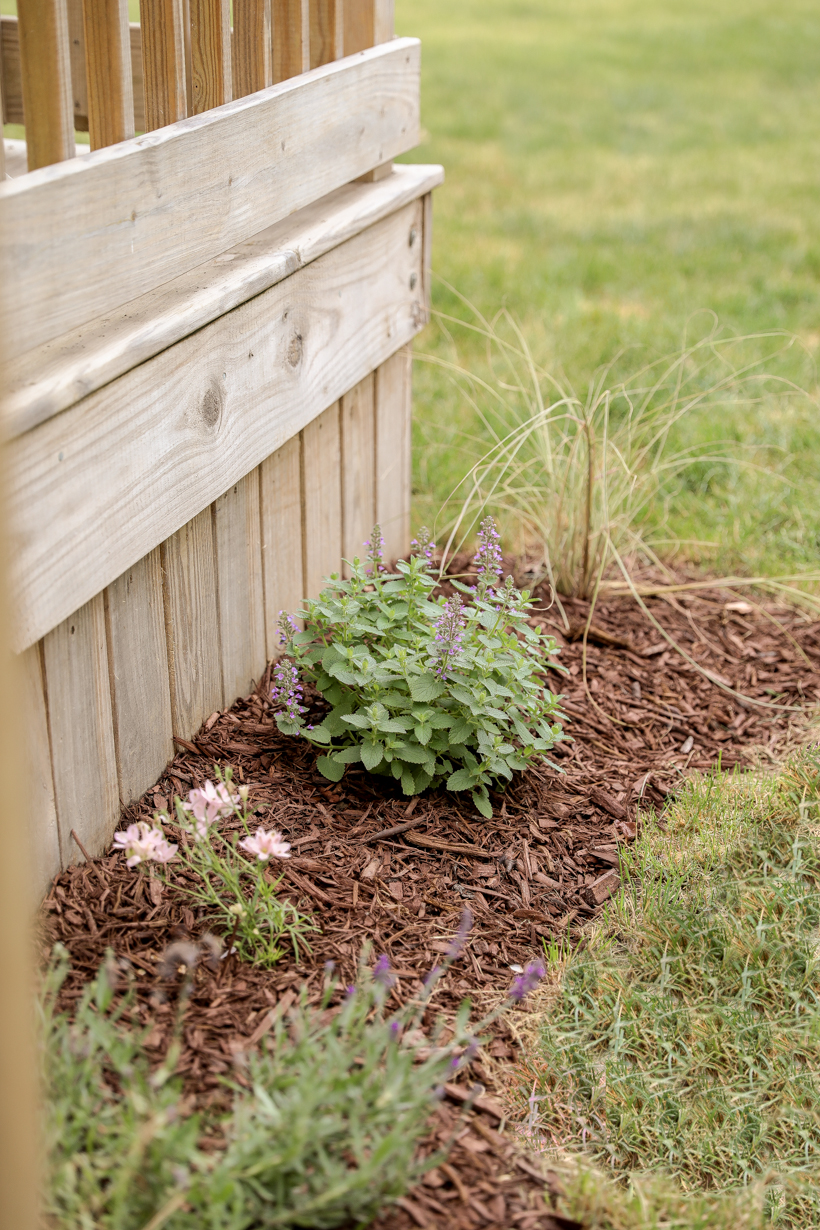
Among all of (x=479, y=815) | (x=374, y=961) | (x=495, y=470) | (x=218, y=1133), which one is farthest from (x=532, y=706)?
(x=495, y=470)

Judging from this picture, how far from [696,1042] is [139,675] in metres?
1.25

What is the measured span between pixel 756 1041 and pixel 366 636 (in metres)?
1.18

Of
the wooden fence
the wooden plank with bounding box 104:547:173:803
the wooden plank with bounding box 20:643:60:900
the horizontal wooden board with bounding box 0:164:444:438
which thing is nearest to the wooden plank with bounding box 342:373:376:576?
the wooden fence

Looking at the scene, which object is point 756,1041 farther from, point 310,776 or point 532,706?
point 310,776

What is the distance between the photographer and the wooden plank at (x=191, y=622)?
2.48 m

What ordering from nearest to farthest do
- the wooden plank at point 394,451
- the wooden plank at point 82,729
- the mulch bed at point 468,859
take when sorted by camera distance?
1. the mulch bed at point 468,859
2. the wooden plank at point 82,729
3. the wooden plank at point 394,451

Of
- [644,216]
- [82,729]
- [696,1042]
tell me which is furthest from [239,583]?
[644,216]

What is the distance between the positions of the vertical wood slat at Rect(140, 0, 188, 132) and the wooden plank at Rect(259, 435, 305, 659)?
2.56 ft

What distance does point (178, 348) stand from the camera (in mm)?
2273

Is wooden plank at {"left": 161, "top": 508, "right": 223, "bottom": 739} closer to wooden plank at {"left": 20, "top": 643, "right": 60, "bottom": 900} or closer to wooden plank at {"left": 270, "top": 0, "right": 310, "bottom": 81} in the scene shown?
wooden plank at {"left": 20, "top": 643, "right": 60, "bottom": 900}

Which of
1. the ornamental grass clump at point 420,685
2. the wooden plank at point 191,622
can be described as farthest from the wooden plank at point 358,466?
the wooden plank at point 191,622

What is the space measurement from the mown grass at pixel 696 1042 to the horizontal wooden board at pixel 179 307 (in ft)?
4.54

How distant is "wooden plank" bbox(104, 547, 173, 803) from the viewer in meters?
2.29

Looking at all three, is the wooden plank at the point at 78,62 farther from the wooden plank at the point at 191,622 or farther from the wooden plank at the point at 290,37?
the wooden plank at the point at 191,622
